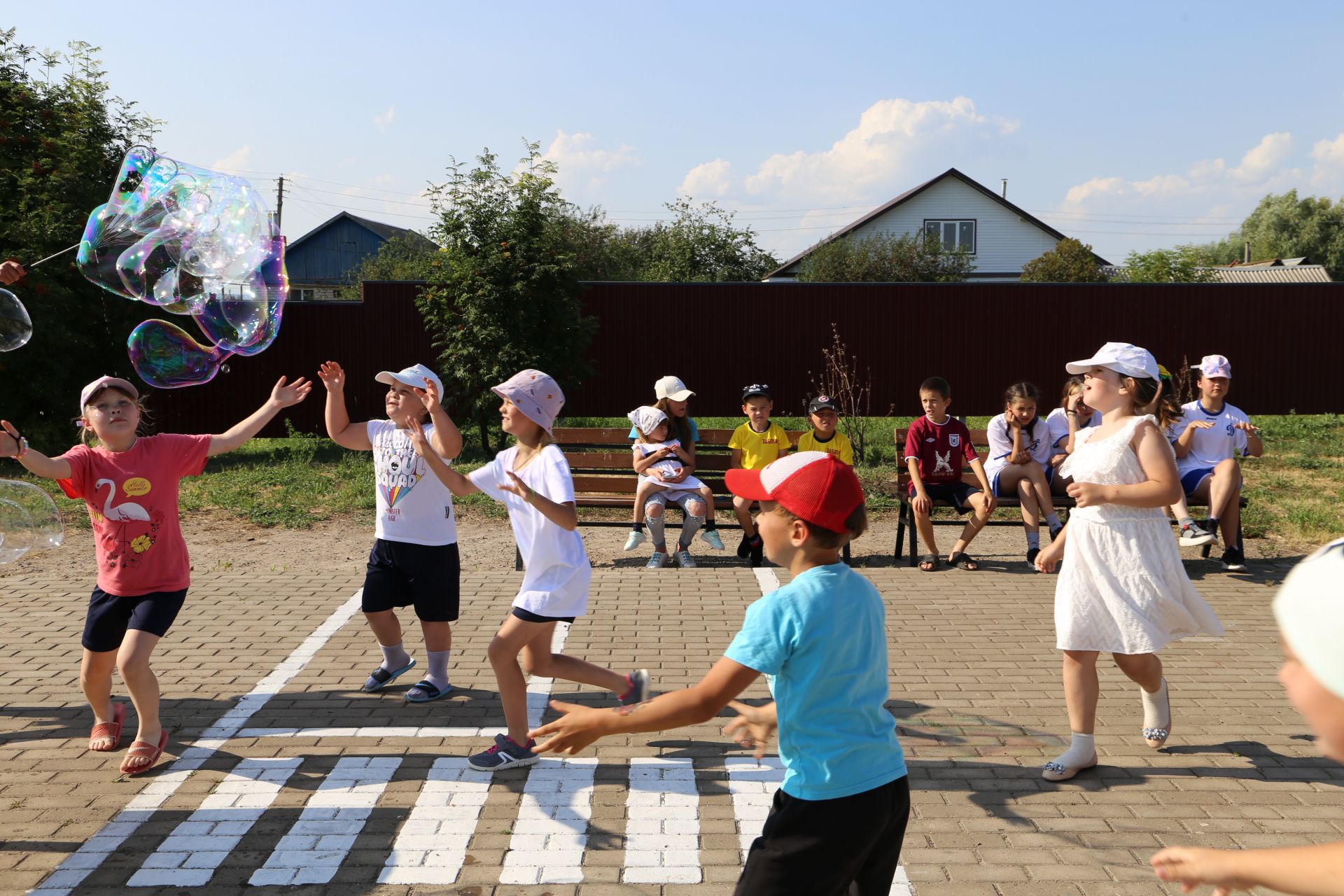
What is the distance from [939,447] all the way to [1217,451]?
2348mm

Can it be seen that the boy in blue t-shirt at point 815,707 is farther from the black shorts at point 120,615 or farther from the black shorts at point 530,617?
the black shorts at point 120,615

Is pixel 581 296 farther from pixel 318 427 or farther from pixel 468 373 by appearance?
pixel 318 427

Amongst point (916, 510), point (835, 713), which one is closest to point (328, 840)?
point (835, 713)

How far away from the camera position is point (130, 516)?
201 inches

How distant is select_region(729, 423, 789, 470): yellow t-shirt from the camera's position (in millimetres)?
9695

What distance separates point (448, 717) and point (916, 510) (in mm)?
5015

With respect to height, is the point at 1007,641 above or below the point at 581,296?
below

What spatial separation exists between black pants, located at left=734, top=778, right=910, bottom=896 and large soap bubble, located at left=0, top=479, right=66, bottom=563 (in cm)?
403

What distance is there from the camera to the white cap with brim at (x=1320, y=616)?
4.36 ft

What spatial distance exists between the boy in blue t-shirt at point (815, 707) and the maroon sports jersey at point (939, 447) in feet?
22.8

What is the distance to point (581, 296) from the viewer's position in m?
18.4

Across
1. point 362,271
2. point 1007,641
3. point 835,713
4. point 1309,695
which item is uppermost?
point 362,271

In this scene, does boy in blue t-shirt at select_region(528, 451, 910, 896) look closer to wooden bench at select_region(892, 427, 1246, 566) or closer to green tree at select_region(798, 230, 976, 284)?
wooden bench at select_region(892, 427, 1246, 566)

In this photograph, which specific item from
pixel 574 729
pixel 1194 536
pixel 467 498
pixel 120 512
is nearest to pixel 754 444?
pixel 1194 536
